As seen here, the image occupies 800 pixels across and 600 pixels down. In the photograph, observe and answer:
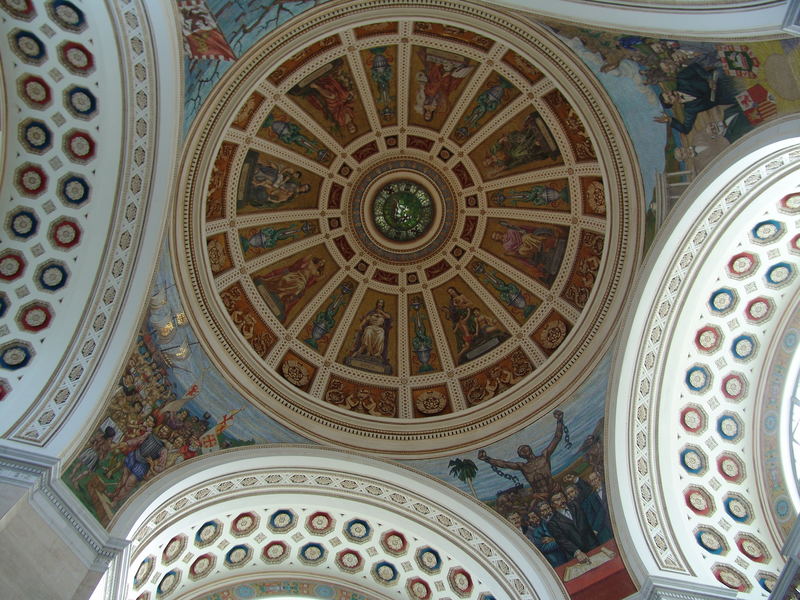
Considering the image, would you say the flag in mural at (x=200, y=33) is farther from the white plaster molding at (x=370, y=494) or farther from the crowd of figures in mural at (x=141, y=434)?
the white plaster molding at (x=370, y=494)

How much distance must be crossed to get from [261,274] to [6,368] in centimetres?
599

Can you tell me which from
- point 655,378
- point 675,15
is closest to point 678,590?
point 655,378

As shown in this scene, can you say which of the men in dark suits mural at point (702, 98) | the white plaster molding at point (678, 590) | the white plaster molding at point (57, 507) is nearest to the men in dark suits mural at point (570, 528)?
the white plaster molding at point (678, 590)

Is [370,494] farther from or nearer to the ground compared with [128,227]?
nearer to the ground

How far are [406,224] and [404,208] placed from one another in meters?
0.43

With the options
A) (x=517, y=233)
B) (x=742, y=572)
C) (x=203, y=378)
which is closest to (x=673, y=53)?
(x=517, y=233)

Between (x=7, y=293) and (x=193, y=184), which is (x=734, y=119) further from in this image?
(x=7, y=293)

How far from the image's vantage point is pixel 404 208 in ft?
54.0

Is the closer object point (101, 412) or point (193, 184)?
point (101, 412)

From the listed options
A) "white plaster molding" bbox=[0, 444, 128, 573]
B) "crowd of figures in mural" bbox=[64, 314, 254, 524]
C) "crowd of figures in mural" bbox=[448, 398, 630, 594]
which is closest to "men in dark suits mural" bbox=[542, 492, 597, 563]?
"crowd of figures in mural" bbox=[448, 398, 630, 594]

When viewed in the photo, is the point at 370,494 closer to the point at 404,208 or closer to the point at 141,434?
the point at 141,434

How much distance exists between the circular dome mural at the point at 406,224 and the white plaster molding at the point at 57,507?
4.03 m

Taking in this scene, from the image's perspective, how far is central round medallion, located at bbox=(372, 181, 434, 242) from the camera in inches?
650

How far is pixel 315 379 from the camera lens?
14.8 m
